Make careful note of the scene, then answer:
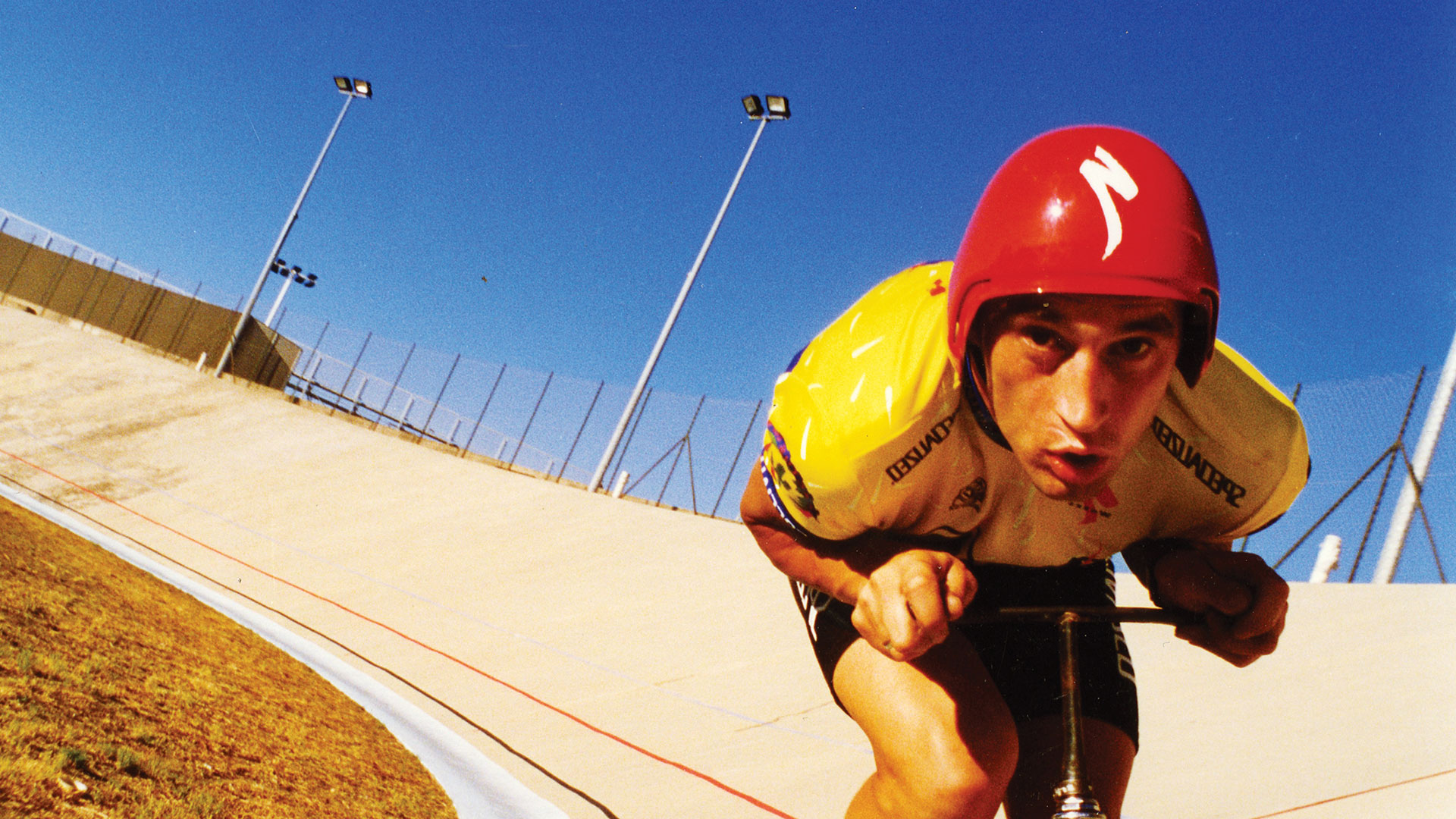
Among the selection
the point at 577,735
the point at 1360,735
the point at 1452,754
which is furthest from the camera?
the point at 577,735

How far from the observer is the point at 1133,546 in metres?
1.65

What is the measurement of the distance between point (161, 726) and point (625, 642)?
4895 millimetres

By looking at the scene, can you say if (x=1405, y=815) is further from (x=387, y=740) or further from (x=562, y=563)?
(x=562, y=563)

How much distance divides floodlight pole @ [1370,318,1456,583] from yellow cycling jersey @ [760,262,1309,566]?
22.7ft

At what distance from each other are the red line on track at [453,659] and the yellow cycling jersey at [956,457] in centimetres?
270

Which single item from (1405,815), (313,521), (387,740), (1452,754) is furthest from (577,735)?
(313,521)

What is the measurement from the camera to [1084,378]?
107cm

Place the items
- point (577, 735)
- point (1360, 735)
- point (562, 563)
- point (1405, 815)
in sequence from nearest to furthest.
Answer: point (1405, 815)
point (1360, 735)
point (577, 735)
point (562, 563)

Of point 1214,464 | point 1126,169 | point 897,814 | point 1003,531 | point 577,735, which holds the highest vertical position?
point 1126,169

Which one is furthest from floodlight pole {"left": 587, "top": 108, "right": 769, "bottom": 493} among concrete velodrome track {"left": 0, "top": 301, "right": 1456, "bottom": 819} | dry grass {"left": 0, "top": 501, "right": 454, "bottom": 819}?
dry grass {"left": 0, "top": 501, "right": 454, "bottom": 819}

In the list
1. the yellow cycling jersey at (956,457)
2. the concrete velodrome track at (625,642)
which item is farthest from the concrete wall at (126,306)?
the yellow cycling jersey at (956,457)

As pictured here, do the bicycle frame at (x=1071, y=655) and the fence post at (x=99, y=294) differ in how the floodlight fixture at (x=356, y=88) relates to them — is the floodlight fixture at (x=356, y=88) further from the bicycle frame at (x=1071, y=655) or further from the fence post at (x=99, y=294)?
the bicycle frame at (x=1071, y=655)

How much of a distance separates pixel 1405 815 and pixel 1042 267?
9.94 feet

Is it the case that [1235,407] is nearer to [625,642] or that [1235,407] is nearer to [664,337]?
[625,642]
